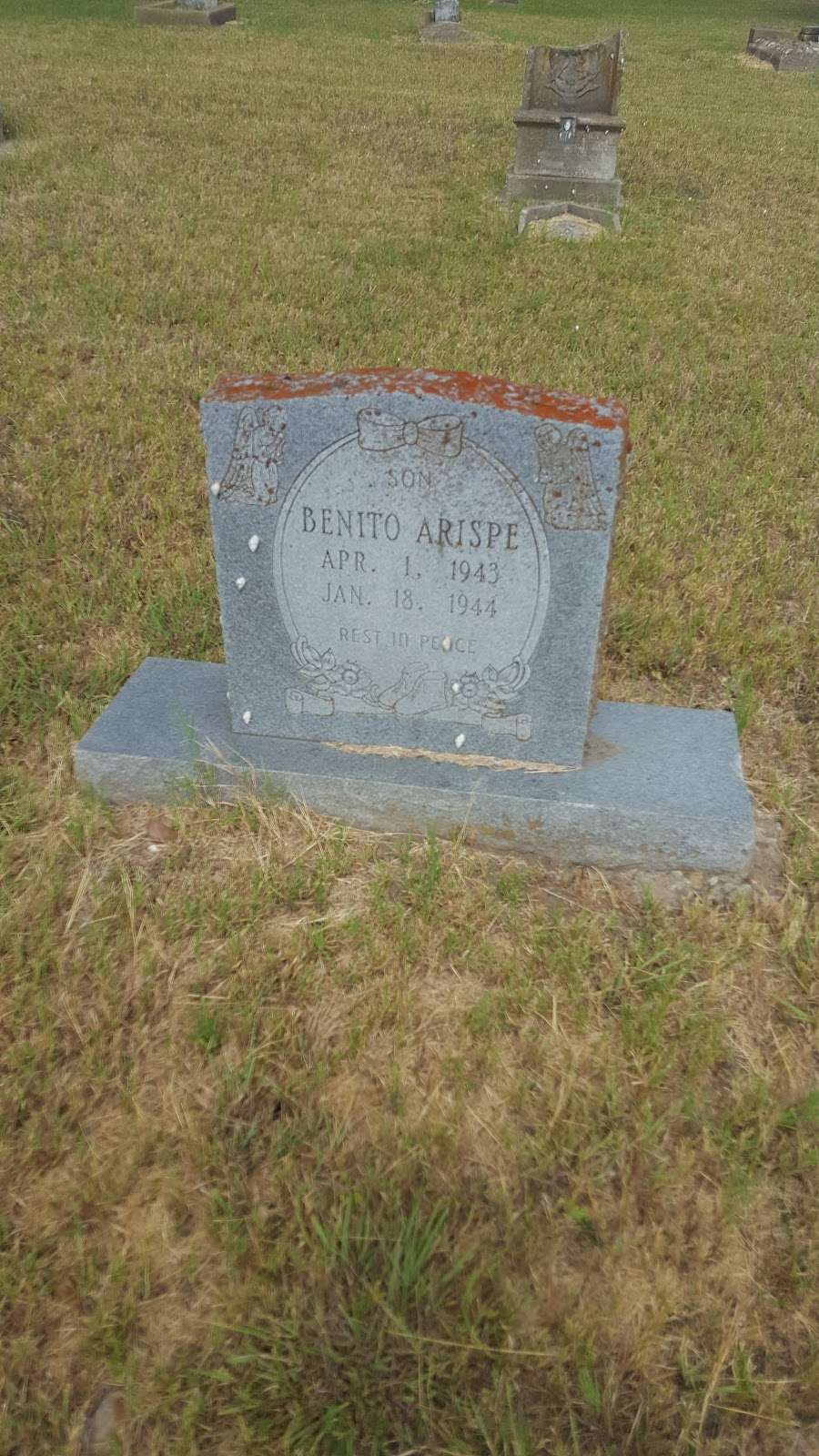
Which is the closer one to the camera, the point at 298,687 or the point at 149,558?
the point at 298,687

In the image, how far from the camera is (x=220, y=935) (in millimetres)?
2551

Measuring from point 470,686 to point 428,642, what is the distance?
0.16m

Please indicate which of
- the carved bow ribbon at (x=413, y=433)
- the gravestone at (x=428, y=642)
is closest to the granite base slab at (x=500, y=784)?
the gravestone at (x=428, y=642)

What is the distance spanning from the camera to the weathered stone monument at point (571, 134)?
8.45m

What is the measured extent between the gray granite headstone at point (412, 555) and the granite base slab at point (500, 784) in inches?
4.1

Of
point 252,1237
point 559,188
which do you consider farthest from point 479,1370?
point 559,188

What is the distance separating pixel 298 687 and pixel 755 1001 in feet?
4.61

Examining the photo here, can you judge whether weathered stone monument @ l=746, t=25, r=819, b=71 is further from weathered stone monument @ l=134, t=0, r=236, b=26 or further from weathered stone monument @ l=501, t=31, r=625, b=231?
weathered stone monument @ l=501, t=31, r=625, b=231

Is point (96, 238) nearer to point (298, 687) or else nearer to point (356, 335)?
point (356, 335)

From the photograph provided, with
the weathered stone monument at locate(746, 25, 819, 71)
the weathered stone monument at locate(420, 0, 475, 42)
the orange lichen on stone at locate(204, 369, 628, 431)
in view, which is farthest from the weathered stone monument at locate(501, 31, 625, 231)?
the weathered stone monument at locate(746, 25, 819, 71)

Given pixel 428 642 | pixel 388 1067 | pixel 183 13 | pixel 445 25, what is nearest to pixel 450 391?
pixel 428 642

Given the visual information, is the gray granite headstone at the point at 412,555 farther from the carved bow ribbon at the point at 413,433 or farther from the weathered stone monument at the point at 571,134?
the weathered stone monument at the point at 571,134

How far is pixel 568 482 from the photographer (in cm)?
239

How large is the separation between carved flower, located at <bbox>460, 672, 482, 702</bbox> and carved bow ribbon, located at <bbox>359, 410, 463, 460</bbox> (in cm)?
59
